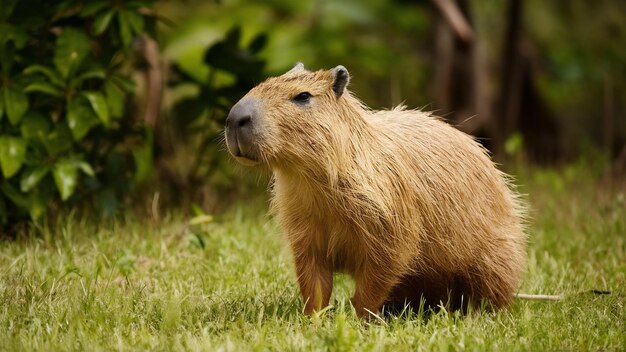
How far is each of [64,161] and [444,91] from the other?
4988 mm

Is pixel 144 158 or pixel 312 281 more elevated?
pixel 312 281

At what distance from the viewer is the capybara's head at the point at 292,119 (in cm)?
366

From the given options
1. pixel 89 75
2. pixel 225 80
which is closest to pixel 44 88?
pixel 89 75

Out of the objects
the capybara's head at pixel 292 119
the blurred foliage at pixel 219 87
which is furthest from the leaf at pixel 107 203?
the capybara's head at pixel 292 119

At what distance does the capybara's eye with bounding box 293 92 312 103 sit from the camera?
3.84 meters

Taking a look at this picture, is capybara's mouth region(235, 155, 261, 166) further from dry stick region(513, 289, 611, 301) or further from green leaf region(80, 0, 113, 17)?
green leaf region(80, 0, 113, 17)

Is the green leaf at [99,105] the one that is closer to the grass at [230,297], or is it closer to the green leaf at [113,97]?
the green leaf at [113,97]

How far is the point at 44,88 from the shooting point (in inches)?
201

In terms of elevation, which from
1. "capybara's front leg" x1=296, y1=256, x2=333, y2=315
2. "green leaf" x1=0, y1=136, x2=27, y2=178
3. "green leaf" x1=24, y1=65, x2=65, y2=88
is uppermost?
"green leaf" x1=24, y1=65, x2=65, y2=88

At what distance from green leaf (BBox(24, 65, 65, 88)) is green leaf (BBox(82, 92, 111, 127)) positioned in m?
0.17

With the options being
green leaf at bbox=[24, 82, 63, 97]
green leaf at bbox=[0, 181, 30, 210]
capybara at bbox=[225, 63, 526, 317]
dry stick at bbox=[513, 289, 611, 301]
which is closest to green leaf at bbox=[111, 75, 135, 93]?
green leaf at bbox=[24, 82, 63, 97]

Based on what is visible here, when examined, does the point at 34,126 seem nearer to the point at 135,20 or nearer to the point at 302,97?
the point at 135,20

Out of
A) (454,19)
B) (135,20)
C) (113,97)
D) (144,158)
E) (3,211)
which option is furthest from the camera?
(454,19)

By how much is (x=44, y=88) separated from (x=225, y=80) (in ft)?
8.95
